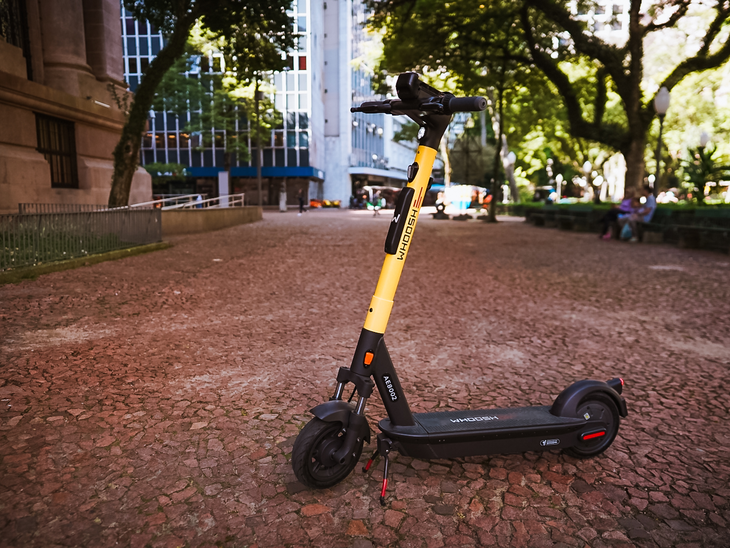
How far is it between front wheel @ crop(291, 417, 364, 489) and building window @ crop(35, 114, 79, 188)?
1453 centimetres

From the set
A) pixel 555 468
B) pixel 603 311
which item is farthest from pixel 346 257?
pixel 555 468

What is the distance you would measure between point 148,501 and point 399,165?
9361 centimetres

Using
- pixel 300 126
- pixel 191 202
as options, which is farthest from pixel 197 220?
pixel 300 126

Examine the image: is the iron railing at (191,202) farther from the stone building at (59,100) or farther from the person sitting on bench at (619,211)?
the person sitting on bench at (619,211)

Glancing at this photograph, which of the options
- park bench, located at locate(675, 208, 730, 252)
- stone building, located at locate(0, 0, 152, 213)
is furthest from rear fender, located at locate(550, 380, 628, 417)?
stone building, located at locate(0, 0, 152, 213)

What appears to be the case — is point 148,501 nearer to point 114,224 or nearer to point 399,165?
point 114,224

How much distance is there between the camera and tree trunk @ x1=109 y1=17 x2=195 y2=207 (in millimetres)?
14828

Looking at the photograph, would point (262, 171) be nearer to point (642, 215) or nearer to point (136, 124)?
point (136, 124)

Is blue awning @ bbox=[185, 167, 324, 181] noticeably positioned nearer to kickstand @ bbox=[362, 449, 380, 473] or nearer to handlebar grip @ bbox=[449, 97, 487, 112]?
kickstand @ bbox=[362, 449, 380, 473]

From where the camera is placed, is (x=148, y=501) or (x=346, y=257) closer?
(x=148, y=501)

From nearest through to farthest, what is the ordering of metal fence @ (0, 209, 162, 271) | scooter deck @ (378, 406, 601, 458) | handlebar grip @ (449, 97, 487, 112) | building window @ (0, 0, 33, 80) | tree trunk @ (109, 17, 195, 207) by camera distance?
handlebar grip @ (449, 97, 487, 112) → scooter deck @ (378, 406, 601, 458) → metal fence @ (0, 209, 162, 271) → building window @ (0, 0, 33, 80) → tree trunk @ (109, 17, 195, 207)

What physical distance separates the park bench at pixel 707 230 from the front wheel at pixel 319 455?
13526mm

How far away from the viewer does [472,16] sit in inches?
705

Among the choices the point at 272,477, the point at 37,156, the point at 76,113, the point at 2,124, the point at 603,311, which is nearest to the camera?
the point at 272,477
